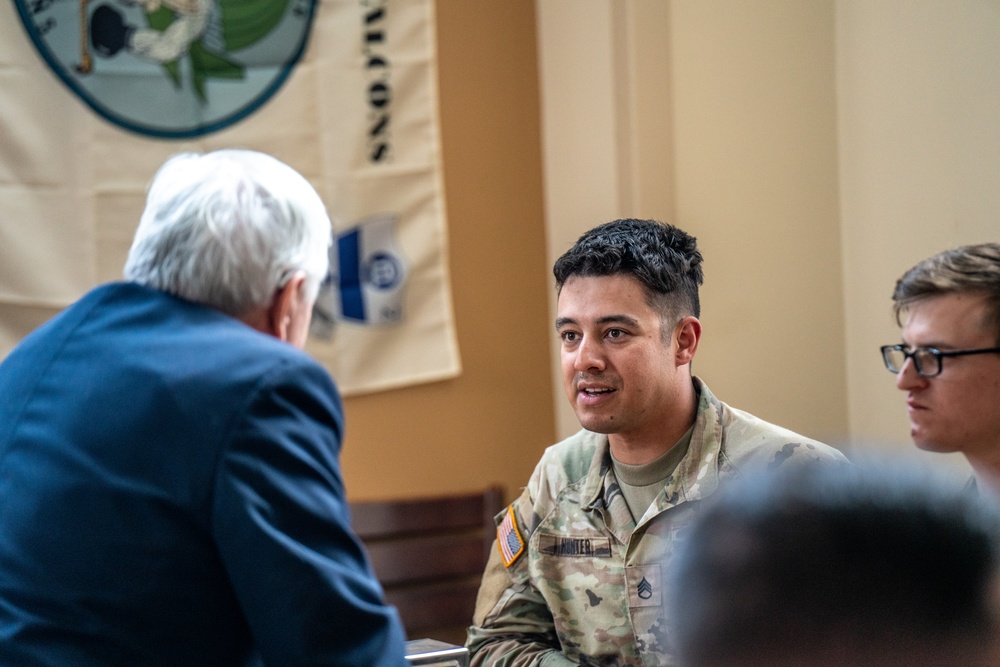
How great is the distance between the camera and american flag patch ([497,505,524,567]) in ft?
6.29

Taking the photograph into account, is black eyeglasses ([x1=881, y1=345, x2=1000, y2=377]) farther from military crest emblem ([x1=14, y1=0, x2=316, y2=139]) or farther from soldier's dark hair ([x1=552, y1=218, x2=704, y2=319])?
military crest emblem ([x1=14, y1=0, x2=316, y2=139])

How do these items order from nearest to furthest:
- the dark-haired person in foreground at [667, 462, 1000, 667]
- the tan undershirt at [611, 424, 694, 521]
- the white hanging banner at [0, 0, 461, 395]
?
the dark-haired person in foreground at [667, 462, 1000, 667], the tan undershirt at [611, 424, 694, 521], the white hanging banner at [0, 0, 461, 395]

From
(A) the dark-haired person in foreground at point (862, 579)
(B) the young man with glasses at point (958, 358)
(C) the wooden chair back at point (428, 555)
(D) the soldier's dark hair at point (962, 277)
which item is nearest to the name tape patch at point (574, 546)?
(B) the young man with glasses at point (958, 358)

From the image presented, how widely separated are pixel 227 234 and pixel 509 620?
0.97 metres

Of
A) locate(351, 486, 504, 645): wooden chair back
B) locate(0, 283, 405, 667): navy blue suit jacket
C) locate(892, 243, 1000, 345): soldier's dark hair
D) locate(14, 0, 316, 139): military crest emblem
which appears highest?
locate(14, 0, 316, 139): military crest emblem

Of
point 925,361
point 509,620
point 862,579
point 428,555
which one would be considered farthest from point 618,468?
point 862,579

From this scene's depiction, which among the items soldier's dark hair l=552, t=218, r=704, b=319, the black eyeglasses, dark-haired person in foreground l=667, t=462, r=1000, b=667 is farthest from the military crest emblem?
dark-haired person in foreground l=667, t=462, r=1000, b=667

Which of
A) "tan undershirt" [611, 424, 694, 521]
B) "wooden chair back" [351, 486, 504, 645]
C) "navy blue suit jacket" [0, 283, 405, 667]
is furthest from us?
"wooden chair back" [351, 486, 504, 645]

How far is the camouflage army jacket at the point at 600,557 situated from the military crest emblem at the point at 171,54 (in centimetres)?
166

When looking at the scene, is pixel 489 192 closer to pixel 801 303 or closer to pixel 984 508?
pixel 801 303

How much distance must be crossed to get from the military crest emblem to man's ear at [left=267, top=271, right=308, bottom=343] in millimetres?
A: 1887

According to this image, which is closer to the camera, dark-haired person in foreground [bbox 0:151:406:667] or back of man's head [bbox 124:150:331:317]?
dark-haired person in foreground [bbox 0:151:406:667]

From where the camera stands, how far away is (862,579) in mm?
497

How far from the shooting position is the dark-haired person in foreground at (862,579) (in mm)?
495
